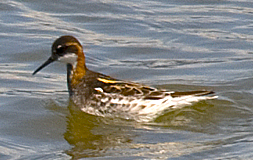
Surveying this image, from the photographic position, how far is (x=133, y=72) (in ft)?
40.9

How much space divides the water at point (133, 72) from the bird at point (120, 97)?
18cm

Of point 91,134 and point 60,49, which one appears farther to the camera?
point 60,49

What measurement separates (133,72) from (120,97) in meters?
2.31

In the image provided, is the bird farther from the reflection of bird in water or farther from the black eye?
the reflection of bird in water

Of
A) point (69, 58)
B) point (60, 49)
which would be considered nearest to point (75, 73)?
point (69, 58)

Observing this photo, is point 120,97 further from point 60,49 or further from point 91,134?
point 60,49

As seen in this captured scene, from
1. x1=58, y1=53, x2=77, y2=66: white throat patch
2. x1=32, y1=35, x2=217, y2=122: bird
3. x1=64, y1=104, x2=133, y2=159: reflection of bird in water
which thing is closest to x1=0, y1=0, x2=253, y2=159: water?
x1=64, y1=104, x2=133, y2=159: reflection of bird in water

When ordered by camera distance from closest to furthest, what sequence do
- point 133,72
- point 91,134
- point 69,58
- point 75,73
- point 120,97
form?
1. point 91,134
2. point 120,97
3. point 69,58
4. point 75,73
5. point 133,72

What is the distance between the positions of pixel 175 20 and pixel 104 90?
5.61 m

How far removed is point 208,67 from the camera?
1268 centimetres

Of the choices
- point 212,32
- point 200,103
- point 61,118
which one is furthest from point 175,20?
point 61,118

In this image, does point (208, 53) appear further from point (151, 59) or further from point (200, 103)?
point (200, 103)

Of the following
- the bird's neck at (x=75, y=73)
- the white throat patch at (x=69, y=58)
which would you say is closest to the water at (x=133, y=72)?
the bird's neck at (x=75, y=73)

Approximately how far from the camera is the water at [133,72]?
9.05m
